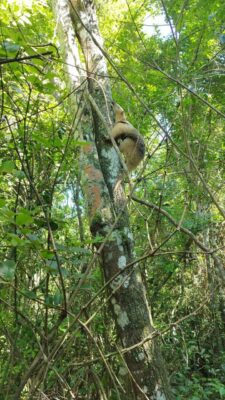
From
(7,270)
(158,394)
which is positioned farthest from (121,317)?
(7,270)

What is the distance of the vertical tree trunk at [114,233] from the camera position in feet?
10.2

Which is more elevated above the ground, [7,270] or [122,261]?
[122,261]

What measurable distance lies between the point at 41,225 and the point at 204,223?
5200 mm

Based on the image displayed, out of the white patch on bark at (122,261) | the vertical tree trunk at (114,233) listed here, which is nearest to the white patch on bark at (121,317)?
the vertical tree trunk at (114,233)

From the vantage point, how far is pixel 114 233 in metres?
3.44

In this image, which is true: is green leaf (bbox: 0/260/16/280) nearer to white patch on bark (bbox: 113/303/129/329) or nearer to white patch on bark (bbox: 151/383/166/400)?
white patch on bark (bbox: 113/303/129/329)

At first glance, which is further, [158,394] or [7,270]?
[158,394]

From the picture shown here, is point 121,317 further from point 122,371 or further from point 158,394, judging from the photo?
point 158,394

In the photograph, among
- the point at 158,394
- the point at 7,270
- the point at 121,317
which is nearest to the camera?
the point at 7,270

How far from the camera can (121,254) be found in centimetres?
340

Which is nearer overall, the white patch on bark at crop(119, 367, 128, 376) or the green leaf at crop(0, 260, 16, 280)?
the green leaf at crop(0, 260, 16, 280)

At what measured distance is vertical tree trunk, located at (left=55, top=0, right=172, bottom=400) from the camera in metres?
3.10

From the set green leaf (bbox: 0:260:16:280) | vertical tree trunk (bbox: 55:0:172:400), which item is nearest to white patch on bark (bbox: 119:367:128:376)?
vertical tree trunk (bbox: 55:0:172:400)

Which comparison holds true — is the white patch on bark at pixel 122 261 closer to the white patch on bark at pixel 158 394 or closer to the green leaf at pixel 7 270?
the white patch on bark at pixel 158 394
